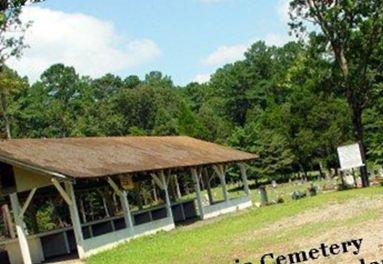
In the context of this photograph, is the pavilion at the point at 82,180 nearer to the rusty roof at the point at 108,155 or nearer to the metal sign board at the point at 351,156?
the rusty roof at the point at 108,155

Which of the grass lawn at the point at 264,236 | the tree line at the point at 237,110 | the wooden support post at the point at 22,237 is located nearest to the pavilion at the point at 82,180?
the wooden support post at the point at 22,237

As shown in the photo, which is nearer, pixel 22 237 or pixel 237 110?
pixel 22 237

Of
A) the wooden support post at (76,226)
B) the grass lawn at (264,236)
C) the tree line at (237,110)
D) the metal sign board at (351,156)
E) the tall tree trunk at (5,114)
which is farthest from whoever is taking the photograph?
the tree line at (237,110)

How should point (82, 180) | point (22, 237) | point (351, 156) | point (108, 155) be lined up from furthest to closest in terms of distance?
1. point (351, 156)
2. point (108, 155)
3. point (22, 237)
4. point (82, 180)

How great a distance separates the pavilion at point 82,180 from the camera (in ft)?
76.0

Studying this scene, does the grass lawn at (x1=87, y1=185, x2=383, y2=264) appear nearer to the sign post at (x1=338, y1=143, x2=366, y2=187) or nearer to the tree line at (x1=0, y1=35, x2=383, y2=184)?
the sign post at (x1=338, y1=143, x2=366, y2=187)

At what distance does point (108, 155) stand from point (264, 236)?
11.0 metres

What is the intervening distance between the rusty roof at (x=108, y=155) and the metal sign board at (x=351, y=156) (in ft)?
19.7

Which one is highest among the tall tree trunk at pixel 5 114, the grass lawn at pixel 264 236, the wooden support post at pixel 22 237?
the tall tree trunk at pixel 5 114

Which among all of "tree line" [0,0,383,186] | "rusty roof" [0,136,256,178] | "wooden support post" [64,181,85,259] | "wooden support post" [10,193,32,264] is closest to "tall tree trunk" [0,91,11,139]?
"tree line" [0,0,383,186]

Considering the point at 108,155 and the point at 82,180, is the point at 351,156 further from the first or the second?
the point at 82,180

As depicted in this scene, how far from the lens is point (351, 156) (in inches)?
1297

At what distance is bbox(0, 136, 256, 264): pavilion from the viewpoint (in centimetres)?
2316

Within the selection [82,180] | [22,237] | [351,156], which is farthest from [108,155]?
[351,156]
